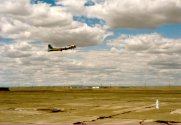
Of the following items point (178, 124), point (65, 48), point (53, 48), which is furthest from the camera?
point (53, 48)

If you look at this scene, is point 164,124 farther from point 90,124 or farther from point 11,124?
point 11,124

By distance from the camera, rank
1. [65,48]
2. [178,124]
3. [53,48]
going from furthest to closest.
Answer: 1. [53,48]
2. [65,48]
3. [178,124]

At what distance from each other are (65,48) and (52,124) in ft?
267

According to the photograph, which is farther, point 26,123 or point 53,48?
Result: point 53,48

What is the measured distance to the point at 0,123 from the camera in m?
21.2

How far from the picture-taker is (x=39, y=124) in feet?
67.5

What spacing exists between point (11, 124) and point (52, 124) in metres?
2.78

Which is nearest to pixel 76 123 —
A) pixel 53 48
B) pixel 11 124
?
pixel 11 124

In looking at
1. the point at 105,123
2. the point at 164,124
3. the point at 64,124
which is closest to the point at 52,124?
the point at 64,124

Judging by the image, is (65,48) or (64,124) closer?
(64,124)

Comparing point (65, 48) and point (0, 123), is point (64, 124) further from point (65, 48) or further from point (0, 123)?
point (65, 48)

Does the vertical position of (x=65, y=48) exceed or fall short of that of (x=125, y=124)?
it exceeds it

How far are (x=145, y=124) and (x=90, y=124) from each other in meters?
3.55

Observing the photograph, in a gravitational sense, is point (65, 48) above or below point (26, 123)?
above
